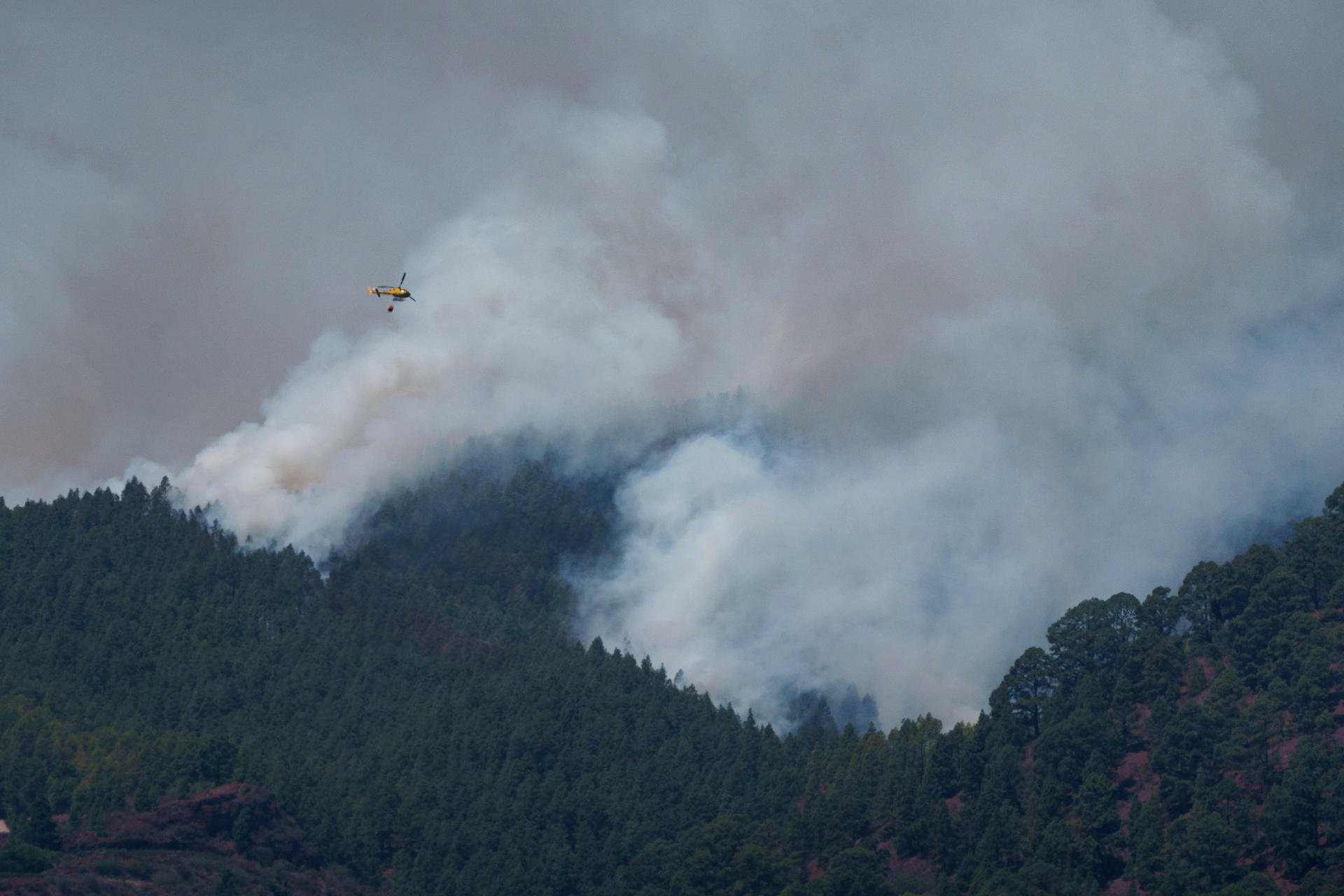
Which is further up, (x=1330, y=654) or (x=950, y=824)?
(x=1330, y=654)

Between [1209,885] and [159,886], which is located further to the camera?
[159,886]

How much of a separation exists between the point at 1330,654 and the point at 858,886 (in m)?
48.2

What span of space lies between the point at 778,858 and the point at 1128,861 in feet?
106

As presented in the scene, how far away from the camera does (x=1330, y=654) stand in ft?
649

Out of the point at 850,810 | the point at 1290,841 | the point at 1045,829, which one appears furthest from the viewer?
the point at 850,810

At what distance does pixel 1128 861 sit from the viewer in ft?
602

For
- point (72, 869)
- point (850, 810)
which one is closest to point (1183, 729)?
point (850, 810)

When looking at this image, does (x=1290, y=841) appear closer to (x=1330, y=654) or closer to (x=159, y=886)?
(x=1330, y=654)

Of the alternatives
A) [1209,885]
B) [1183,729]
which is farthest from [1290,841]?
[1183,729]

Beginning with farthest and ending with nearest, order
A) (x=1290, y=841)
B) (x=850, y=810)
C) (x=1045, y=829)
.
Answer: (x=850, y=810)
(x=1045, y=829)
(x=1290, y=841)

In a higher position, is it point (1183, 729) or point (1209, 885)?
point (1183, 729)

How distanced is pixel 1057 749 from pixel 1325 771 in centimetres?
2656

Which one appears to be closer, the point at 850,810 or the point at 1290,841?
the point at 1290,841

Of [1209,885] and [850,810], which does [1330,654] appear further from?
[850,810]
